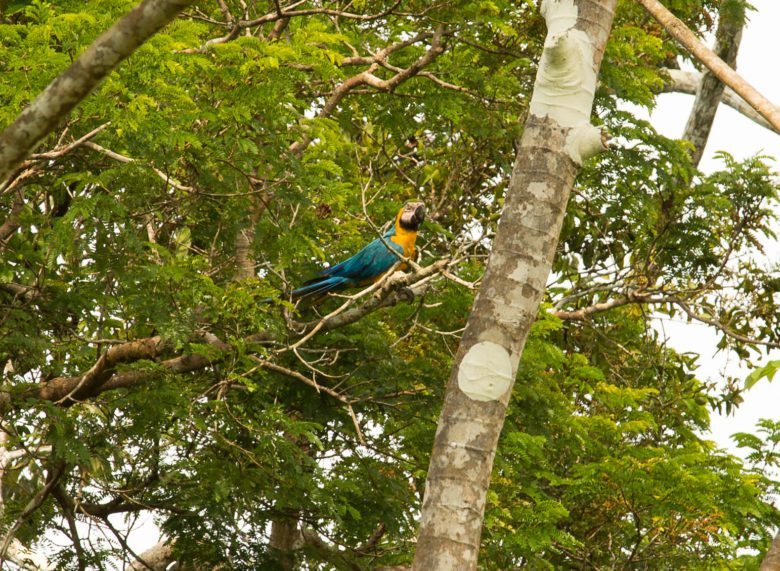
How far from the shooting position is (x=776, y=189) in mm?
7031

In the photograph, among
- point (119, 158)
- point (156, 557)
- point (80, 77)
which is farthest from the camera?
point (156, 557)

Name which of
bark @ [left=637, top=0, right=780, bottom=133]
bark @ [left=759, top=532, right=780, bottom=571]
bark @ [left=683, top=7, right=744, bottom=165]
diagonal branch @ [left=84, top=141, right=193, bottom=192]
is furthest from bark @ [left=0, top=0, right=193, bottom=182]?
bark @ [left=683, top=7, right=744, bottom=165]

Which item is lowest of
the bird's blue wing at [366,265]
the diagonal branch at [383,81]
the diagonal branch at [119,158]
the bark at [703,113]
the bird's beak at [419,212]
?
the diagonal branch at [119,158]

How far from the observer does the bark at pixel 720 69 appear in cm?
281

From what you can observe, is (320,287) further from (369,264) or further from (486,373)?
(486,373)

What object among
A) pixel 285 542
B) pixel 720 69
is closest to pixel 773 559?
pixel 720 69

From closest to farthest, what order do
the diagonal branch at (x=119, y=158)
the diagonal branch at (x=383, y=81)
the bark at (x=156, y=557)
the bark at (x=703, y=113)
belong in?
the diagonal branch at (x=119, y=158), the diagonal branch at (x=383, y=81), the bark at (x=156, y=557), the bark at (x=703, y=113)

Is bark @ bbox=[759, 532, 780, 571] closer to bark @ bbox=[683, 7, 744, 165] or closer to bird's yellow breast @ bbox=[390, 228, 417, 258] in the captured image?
bird's yellow breast @ bbox=[390, 228, 417, 258]

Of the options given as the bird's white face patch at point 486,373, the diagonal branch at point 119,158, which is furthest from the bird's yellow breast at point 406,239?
the bird's white face patch at point 486,373

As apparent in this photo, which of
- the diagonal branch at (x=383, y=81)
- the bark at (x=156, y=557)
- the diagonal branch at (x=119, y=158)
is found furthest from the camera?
the bark at (x=156, y=557)

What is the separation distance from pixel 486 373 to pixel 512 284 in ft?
0.80

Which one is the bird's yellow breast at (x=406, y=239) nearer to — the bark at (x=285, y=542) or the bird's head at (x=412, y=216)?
the bird's head at (x=412, y=216)

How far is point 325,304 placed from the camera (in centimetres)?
625

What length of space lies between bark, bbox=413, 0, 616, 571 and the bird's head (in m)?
2.81
